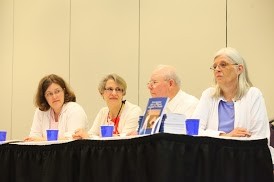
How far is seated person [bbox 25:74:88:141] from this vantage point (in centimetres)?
360

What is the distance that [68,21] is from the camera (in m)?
5.37

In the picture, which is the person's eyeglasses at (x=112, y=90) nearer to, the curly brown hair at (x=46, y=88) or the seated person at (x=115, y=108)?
the seated person at (x=115, y=108)

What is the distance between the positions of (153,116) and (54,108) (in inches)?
62.4

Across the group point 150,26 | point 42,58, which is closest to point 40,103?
point 150,26

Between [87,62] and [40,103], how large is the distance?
57.0 inches

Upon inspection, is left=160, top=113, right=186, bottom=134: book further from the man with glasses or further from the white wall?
the white wall

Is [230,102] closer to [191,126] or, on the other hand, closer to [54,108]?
[191,126]

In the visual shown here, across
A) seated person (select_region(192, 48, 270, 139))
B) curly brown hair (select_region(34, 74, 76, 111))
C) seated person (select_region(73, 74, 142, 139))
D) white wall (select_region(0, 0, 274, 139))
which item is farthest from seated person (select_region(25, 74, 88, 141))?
white wall (select_region(0, 0, 274, 139))

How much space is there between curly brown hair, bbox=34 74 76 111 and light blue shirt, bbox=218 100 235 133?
4.38 feet

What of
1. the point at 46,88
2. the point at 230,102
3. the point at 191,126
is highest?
the point at 46,88

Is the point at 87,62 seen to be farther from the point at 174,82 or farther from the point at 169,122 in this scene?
the point at 169,122

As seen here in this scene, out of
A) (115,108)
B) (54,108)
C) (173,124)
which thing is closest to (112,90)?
(115,108)

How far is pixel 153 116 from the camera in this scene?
2.31 metres

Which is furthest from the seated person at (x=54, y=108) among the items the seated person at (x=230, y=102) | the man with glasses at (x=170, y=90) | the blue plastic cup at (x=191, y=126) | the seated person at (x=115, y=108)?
the blue plastic cup at (x=191, y=126)
